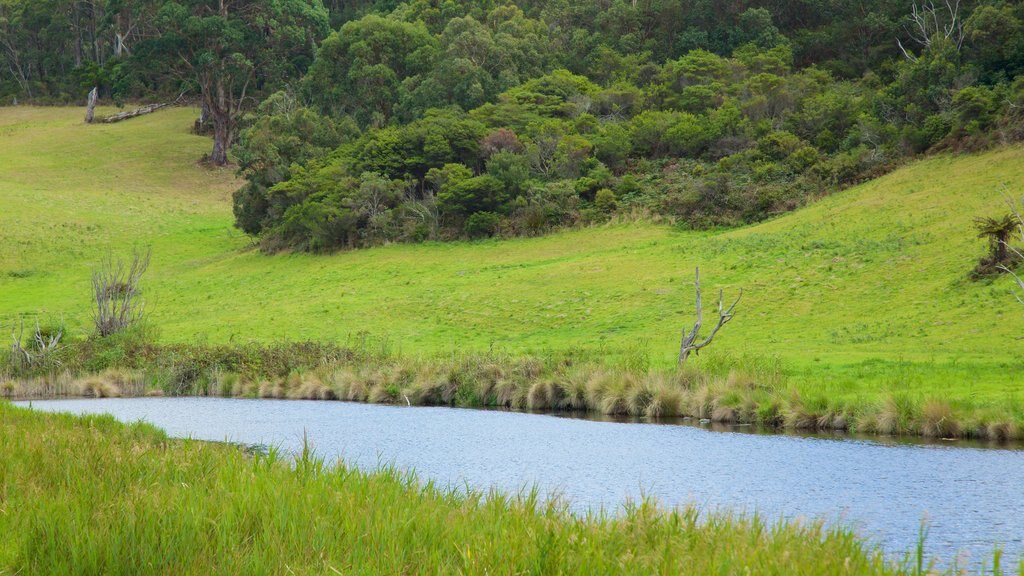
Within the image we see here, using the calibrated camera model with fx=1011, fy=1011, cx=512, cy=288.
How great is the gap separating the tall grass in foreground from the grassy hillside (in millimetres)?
16744

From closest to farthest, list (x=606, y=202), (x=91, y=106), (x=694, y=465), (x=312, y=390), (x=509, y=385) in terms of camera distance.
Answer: (x=694, y=465)
(x=509, y=385)
(x=312, y=390)
(x=606, y=202)
(x=91, y=106)

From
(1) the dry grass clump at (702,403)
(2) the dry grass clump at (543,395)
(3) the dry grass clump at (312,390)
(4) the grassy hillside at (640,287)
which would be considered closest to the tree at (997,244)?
(4) the grassy hillside at (640,287)

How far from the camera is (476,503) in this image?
33.4ft

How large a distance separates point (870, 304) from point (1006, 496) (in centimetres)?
2511

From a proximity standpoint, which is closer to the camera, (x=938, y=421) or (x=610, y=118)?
(x=938, y=421)

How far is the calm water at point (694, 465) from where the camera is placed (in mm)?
15117

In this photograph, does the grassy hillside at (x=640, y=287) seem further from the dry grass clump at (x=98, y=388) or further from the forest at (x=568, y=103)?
the dry grass clump at (x=98, y=388)

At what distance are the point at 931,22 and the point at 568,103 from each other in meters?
29.4

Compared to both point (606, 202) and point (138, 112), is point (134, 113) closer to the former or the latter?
point (138, 112)

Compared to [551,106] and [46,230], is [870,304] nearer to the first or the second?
[551,106]

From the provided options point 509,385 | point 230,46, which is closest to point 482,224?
point 509,385

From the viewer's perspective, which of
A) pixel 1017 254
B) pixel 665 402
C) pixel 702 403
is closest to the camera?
pixel 702 403

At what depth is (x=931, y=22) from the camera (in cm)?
8012

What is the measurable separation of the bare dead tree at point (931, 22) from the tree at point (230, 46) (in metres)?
56.4
